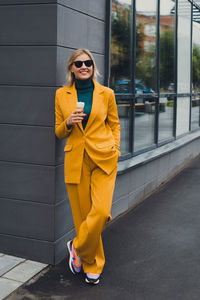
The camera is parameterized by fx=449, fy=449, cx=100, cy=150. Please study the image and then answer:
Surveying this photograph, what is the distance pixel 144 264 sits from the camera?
14.9 feet

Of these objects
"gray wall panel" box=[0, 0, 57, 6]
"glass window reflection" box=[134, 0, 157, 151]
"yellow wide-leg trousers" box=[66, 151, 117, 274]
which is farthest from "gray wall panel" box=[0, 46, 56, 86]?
"glass window reflection" box=[134, 0, 157, 151]

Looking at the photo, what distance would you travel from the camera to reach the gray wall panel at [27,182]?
451 cm

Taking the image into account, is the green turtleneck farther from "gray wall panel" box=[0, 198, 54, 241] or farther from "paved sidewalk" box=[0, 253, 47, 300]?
"paved sidewalk" box=[0, 253, 47, 300]

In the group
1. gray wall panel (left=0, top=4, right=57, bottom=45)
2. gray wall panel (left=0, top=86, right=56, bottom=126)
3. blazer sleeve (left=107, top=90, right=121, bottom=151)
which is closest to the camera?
blazer sleeve (left=107, top=90, right=121, bottom=151)

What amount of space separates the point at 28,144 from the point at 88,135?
852 millimetres

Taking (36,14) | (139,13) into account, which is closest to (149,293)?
(36,14)

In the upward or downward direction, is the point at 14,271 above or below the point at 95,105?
below

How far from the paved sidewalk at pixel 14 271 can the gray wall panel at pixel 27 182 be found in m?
0.63

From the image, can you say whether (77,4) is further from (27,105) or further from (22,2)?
(27,105)

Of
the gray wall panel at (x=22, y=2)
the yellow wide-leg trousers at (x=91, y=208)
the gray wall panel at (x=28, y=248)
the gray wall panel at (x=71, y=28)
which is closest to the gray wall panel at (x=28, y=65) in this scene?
the gray wall panel at (x=71, y=28)

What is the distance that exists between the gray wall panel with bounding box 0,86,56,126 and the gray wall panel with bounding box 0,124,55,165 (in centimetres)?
7

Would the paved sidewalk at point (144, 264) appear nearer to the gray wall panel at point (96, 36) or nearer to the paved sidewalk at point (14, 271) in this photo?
the paved sidewalk at point (14, 271)

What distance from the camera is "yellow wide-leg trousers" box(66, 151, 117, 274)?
392 cm

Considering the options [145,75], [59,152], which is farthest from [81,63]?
[145,75]
